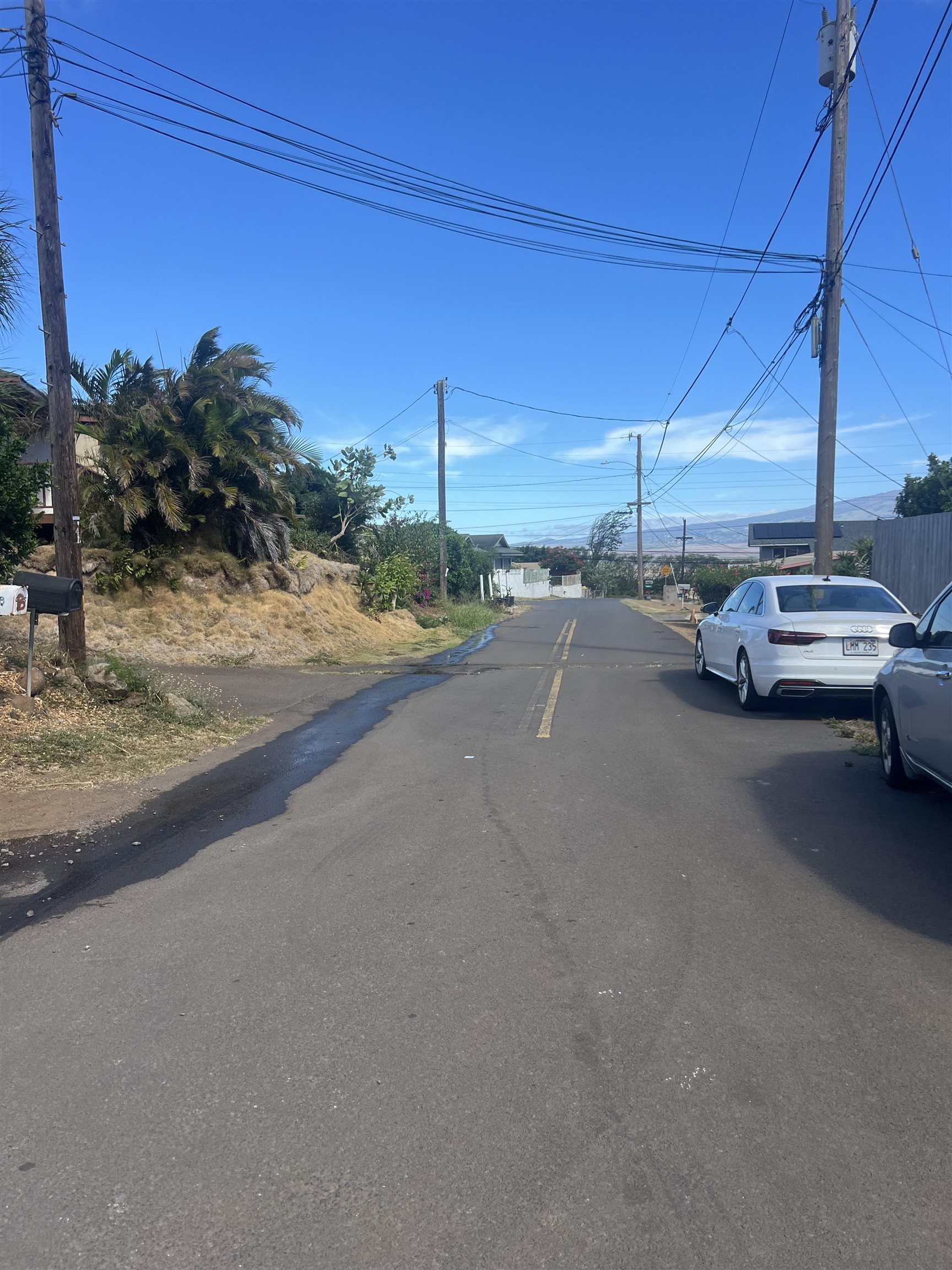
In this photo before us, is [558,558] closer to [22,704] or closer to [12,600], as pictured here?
[22,704]

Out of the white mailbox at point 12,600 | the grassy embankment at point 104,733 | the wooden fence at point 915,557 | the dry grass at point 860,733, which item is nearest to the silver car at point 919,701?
the dry grass at point 860,733

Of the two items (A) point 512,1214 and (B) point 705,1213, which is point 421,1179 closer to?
(A) point 512,1214

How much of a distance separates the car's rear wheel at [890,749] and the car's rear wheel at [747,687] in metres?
3.05

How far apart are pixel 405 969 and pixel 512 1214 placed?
1640mm

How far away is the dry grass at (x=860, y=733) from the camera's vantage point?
896cm

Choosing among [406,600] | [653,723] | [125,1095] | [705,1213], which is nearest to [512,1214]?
[705,1213]

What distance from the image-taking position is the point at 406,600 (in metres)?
29.4

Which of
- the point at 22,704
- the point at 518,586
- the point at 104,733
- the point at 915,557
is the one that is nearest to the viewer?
the point at 104,733

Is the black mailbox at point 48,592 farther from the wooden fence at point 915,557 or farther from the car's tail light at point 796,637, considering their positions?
the wooden fence at point 915,557

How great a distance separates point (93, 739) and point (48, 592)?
207 centimetres

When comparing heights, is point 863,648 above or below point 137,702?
above

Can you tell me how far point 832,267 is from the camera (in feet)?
54.3

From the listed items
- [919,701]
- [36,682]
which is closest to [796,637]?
[919,701]

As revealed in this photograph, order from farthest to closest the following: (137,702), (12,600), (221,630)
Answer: (221,630) → (137,702) → (12,600)
